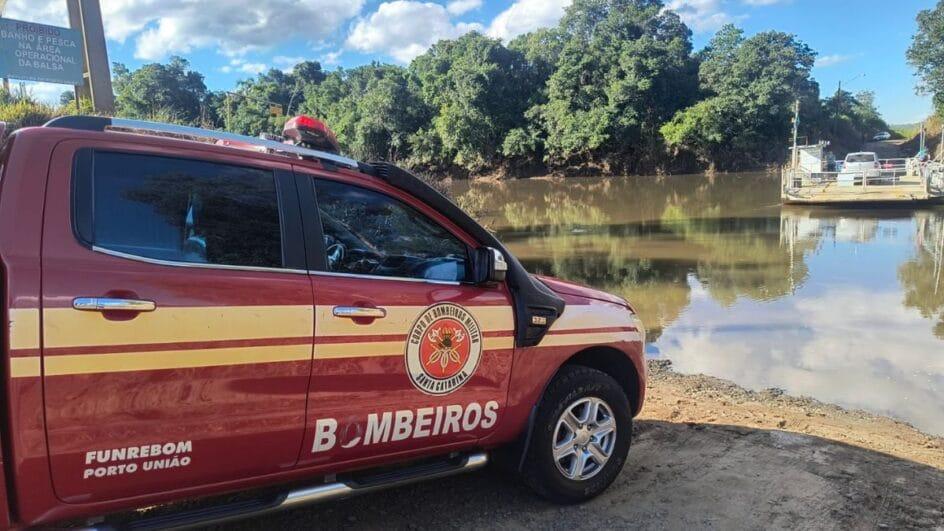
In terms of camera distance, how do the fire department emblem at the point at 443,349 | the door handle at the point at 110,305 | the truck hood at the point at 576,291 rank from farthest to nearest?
the truck hood at the point at 576,291 → the fire department emblem at the point at 443,349 → the door handle at the point at 110,305

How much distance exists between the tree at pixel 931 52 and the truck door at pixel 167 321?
67.4 metres

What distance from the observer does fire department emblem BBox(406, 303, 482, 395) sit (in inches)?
113

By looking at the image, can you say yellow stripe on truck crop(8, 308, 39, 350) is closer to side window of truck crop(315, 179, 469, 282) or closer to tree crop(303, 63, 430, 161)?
side window of truck crop(315, 179, 469, 282)

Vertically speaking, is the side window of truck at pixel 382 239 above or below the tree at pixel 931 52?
below

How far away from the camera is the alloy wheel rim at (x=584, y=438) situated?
345cm

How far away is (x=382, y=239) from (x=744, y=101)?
176 feet

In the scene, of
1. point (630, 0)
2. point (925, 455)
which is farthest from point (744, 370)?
point (630, 0)

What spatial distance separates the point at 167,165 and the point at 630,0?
62000mm

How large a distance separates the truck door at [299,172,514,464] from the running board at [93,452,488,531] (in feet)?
0.35

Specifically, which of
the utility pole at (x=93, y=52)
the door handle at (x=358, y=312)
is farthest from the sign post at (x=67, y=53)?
the door handle at (x=358, y=312)

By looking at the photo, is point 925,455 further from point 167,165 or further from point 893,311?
point 893,311

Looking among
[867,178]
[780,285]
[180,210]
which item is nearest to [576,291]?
[180,210]

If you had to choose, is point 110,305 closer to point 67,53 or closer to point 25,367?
point 25,367

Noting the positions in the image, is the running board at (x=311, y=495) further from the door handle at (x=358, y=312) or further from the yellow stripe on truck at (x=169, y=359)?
the door handle at (x=358, y=312)
